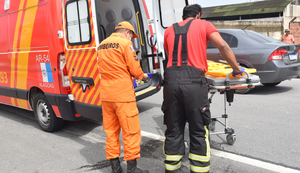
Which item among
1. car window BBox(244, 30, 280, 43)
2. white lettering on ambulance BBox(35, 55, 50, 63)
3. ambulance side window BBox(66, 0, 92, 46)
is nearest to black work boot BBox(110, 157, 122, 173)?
ambulance side window BBox(66, 0, 92, 46)

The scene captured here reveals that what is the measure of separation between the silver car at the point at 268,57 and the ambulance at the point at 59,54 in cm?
248

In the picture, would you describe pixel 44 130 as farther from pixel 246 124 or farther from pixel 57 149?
pixel 246 124

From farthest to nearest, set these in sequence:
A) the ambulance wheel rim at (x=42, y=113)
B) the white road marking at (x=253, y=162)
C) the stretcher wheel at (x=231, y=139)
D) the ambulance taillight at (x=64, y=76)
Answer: the ambulance wheel rim at (x=42, y=113)
the ambulance taillight at (x=64, y=76)
the stretcher wheel at (x=231, y=139)
the white road marking at (x=253, y=162)

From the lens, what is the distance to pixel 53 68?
4.05m

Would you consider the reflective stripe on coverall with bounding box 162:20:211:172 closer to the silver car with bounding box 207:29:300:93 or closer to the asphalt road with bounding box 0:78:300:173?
the asphalt road with bounding box 0:78:300:173

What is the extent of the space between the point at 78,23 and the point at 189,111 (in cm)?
221

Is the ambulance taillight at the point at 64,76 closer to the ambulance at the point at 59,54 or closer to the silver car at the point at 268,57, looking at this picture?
the ambulance at the point at 59,54

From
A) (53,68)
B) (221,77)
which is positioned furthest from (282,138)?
(53,68)

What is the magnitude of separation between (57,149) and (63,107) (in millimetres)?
660

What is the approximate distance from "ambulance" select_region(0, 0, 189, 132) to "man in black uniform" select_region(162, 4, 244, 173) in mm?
1358

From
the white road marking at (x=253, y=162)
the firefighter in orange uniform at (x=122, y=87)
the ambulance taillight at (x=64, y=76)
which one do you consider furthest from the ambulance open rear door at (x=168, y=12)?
the white road marking at (x=253, y=162)

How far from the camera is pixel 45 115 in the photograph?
15.1 feet

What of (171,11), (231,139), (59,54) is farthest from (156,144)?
(171,11)

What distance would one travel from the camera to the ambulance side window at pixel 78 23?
361 centimetres
